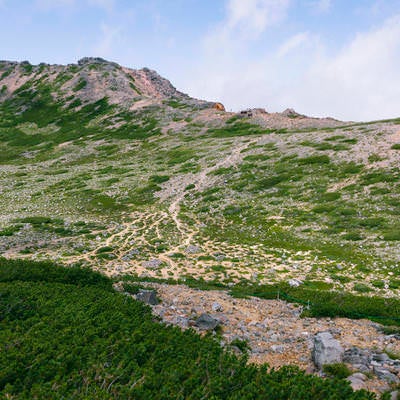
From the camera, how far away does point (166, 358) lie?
29.2 feet

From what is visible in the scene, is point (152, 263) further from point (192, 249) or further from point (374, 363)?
point (374, 363)

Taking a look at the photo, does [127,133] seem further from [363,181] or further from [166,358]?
[166,358]

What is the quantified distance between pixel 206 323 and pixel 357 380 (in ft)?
19.7

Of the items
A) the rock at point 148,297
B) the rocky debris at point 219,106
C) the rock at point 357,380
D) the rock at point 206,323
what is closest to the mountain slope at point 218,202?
the rock at point 148,297

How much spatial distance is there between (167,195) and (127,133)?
190ft

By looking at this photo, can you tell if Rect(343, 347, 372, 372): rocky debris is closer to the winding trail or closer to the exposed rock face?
the winding trail

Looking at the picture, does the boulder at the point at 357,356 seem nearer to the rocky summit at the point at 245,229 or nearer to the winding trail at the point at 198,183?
the rocky summit at the point at 245,229

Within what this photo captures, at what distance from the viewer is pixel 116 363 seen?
8.34 metres

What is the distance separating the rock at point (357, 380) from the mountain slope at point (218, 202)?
11979 millimetres

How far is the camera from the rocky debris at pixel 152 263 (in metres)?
25.4

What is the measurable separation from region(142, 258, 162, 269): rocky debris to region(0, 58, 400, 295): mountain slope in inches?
6.3

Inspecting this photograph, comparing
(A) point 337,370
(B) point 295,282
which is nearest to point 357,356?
(A) point 337,370

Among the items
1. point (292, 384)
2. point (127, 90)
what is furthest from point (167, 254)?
point (127, 90)

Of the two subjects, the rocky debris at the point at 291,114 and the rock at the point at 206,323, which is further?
the rocky debris at the point at 291,114
